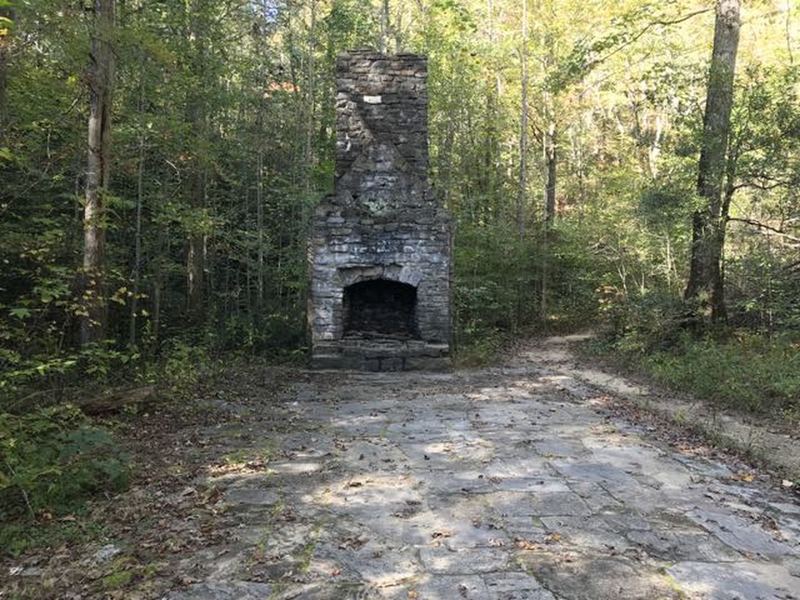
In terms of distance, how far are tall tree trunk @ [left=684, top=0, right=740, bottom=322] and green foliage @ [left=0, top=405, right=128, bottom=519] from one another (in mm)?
8884

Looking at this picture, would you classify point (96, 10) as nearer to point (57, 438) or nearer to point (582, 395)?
point (57, 438)

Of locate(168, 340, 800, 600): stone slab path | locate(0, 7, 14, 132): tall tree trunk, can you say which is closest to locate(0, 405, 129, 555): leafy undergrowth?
locate(168, 340, 800, 600): stone slab path

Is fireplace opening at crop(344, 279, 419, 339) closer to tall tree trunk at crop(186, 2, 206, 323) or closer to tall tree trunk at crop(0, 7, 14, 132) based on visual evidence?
tall tree trunk at crop(186, 2, 206, 323)

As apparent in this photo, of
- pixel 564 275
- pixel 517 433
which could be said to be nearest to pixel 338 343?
pixel 517 433

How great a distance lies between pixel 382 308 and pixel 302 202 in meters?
3.48

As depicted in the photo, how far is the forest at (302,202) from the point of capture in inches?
249

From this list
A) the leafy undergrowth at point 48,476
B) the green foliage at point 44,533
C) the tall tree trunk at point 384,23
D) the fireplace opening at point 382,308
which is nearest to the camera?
the green foliage at point 44,533

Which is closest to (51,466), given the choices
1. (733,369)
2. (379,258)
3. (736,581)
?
(736,581)

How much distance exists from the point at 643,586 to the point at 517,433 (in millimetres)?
3176

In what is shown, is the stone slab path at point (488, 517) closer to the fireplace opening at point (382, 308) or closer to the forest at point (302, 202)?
the forest at point (302, 202)

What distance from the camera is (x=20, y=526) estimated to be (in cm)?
346

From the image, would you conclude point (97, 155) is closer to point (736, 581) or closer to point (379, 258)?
point (379, 258)

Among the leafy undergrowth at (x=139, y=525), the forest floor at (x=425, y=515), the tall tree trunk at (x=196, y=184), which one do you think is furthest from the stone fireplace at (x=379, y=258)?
the leafy undergrowth at (x=139, y=525)

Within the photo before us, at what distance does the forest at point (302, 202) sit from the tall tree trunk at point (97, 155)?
3 cm
